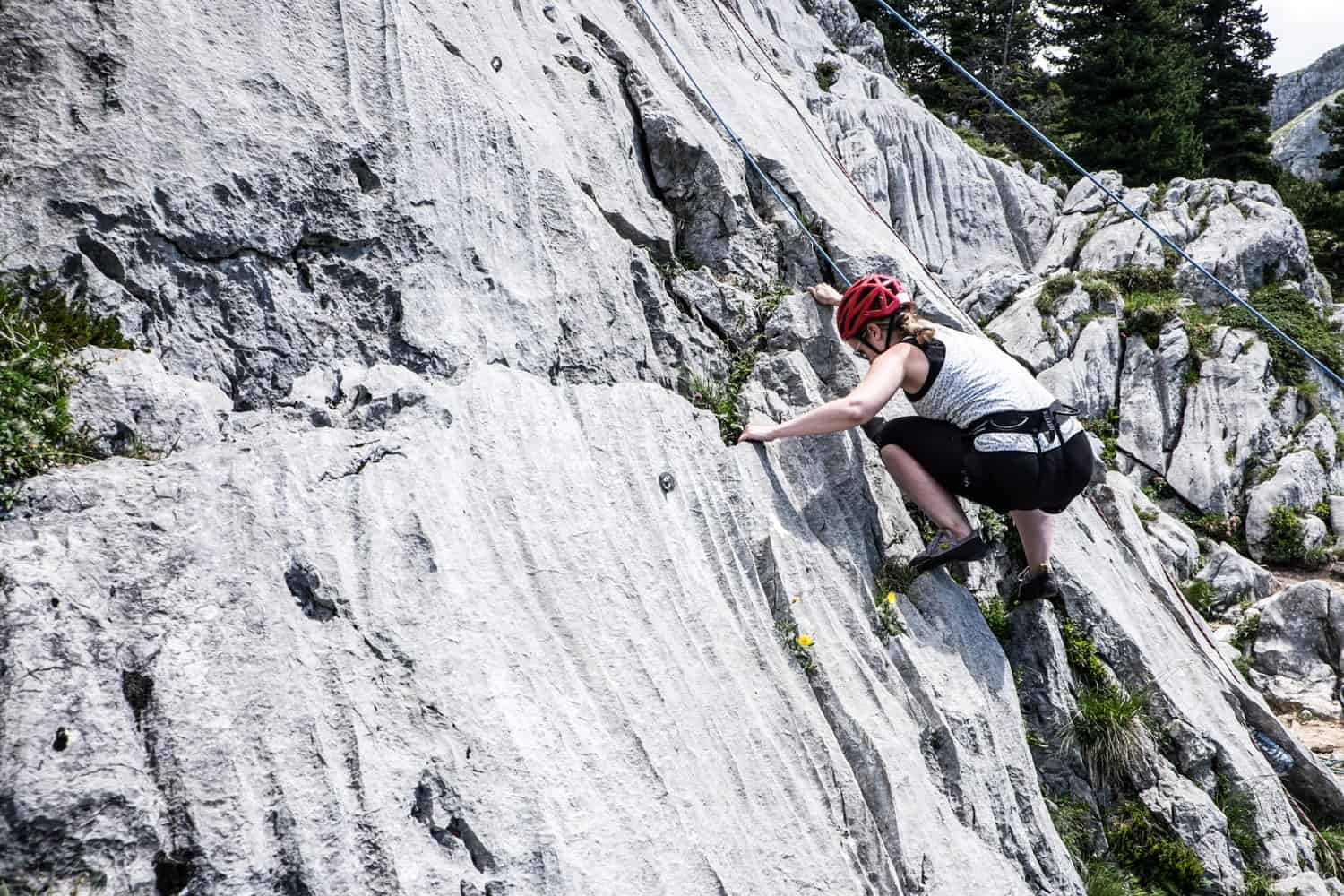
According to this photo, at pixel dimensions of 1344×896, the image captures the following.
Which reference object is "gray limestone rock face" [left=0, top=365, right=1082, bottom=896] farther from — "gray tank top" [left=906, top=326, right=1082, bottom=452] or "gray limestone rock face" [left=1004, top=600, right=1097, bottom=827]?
"gray tank top" [left=906, top=326, right=1082, bottom=452]

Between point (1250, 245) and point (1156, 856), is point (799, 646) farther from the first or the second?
point (1250, 245)

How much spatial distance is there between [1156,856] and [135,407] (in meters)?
8.98

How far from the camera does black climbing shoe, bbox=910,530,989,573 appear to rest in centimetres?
756

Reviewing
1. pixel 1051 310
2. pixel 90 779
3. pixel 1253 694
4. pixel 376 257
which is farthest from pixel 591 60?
Answer: pixel 1051 310

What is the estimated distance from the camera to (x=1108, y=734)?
8227mm

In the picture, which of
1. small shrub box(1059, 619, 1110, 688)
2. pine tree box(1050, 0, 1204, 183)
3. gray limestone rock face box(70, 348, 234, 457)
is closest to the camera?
gray limestone rock face box(70, 348, 234, 457)

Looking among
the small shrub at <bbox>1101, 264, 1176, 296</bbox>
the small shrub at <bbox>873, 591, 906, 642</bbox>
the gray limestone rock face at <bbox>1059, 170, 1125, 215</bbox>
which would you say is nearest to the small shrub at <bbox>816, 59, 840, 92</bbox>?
the gray limestone rock face at <bbox>1059, 170, 1125, 215</bbox>

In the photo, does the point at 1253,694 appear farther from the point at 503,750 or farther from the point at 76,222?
the point at 76,222

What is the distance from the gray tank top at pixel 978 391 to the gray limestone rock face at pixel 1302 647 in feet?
39.7

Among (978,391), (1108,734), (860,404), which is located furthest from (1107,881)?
(860,404)

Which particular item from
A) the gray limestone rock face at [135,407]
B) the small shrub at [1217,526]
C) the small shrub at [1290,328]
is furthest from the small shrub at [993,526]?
the small shrub at [1290,328]

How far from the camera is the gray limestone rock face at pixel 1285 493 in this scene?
2166 centimetres

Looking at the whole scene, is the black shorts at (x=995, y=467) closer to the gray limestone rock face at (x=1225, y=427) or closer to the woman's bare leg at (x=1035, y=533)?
the woman's bare leg at (x=1035, y=533)

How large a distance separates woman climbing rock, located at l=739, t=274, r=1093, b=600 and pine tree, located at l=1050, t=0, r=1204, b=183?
38.9 metres
